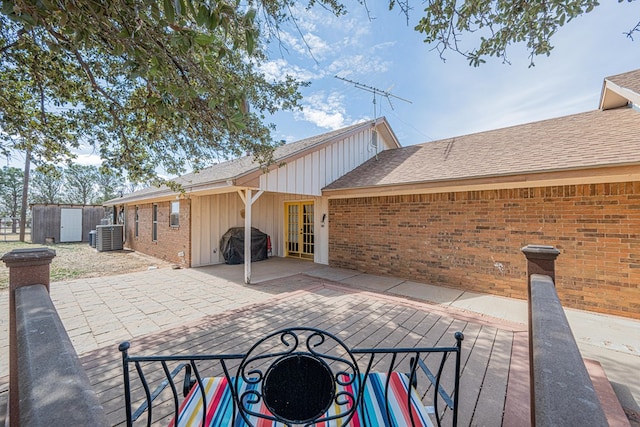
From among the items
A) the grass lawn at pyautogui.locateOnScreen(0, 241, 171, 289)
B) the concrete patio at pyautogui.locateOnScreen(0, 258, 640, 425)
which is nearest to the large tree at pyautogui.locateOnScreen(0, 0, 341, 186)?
the concrete patio at pyautogui.locateOnScreen(0, 258, 640, 425)

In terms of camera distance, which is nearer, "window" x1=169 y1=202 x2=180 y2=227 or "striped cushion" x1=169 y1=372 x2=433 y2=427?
"striped cushion" x1=169 y1=372 x2=433 y2=427

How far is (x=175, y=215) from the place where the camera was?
31.9 ft

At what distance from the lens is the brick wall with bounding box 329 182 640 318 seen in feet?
14.8

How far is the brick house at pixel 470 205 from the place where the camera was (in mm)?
4582

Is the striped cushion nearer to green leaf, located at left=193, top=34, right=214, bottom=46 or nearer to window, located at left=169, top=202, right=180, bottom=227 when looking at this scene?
green leaf, located at left=193, top=34, right=214, bottom=46

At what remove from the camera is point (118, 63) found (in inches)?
153

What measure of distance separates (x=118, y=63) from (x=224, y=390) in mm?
4622

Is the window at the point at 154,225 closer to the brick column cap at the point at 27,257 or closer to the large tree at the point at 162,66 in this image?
the large tree at the point at 162,66

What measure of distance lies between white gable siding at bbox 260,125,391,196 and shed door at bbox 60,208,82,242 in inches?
719

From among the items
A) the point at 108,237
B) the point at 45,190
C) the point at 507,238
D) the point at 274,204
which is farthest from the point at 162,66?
the point at 45,190

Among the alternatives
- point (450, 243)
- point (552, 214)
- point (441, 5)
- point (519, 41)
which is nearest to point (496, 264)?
point (450, 243)

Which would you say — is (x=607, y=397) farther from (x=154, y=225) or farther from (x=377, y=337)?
(x=154, y=225)

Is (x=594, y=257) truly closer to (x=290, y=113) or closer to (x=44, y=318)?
(x=290, y=113)

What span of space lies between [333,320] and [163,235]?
9010mm
